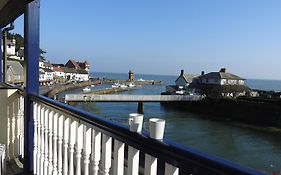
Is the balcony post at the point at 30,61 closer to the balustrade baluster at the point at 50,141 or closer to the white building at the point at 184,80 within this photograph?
the balustrade baluster at the point at 50,141

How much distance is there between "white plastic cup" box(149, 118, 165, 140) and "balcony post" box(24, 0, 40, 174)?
2.09 m

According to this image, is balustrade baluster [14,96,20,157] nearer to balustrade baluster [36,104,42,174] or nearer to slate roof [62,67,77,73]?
balustrade baluster [36,104,42,174]

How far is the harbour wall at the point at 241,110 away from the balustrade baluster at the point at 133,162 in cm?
4398

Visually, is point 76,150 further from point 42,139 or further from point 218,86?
point 218,86

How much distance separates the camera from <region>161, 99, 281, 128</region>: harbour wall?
1693 inches

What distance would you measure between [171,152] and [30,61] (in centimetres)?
229

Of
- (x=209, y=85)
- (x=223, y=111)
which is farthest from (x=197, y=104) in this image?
(x=209, y=85)

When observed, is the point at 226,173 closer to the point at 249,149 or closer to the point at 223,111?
the point at 249,149

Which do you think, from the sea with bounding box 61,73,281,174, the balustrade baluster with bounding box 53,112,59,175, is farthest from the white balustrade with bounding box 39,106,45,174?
the sea with bounding box 61,73,281,174

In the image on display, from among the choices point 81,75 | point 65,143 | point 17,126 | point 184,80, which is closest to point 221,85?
point 184,80

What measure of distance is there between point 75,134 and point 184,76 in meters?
70.9

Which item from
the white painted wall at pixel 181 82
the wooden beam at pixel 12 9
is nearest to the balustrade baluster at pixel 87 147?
the wooden beam at pixel 12 9

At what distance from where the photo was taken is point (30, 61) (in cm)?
302

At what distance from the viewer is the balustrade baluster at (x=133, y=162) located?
1328 mm
